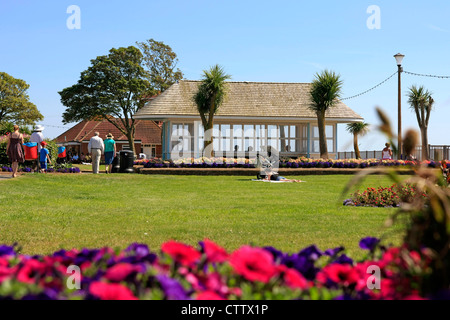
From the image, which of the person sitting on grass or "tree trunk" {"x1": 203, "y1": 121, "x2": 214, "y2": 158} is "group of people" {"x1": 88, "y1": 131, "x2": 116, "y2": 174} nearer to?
the person sitting on grass

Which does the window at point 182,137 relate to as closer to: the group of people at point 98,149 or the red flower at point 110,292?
the group of people at point 98,149

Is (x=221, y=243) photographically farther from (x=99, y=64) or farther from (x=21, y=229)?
(x=99, y=64)

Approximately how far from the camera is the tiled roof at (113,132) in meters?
60.4

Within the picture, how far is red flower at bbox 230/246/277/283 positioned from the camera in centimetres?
221

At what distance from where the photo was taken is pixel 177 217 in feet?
29.3

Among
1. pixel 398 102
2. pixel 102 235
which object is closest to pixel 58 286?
pixel 102 235

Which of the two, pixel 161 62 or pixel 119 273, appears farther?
pixel 161 62

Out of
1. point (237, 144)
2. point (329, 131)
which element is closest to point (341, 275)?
point (237, 144)

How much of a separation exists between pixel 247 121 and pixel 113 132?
34.5m

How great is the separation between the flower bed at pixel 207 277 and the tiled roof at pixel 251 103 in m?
26.7

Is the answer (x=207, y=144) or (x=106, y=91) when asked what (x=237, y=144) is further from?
(x=106, y=91)

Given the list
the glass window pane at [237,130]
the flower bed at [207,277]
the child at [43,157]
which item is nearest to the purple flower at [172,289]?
the flower bed at [207,277]

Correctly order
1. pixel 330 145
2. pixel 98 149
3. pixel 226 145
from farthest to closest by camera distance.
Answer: pixel 330 145, pixel 226 145, pixel 98 149

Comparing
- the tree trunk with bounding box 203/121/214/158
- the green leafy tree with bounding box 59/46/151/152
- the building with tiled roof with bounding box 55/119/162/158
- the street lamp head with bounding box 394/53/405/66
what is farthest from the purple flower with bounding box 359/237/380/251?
the building with tiled roof with bounding box 55/119/162/158
